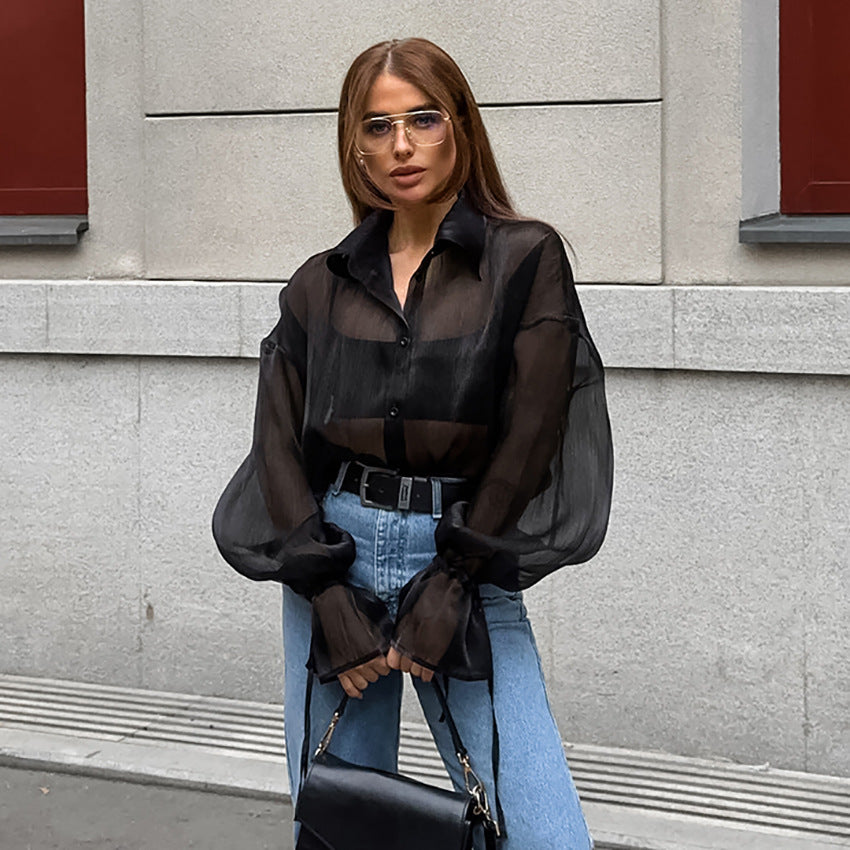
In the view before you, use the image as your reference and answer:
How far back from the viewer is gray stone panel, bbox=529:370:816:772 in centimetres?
484

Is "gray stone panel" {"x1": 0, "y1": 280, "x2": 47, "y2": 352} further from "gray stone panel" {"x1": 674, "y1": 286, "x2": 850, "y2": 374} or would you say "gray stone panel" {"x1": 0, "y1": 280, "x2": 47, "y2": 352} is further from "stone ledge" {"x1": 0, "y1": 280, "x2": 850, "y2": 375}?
"gray stone panel" {"x1": 674, "y1": 286, "x2": 850, "y2": 374}

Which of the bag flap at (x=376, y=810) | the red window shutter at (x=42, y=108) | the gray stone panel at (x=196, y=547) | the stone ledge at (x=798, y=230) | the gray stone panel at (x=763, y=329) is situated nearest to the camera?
the bag flap at (x=376, y=810)

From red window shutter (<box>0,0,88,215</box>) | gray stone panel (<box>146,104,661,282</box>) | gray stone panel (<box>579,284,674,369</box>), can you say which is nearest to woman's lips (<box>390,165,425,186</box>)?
gray stone panel (<box>579,284,674,369</box>)

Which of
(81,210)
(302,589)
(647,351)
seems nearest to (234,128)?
(81,210)

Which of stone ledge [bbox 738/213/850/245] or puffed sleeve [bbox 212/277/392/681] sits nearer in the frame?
puffed sleeve [bbox 212/277/392/681]

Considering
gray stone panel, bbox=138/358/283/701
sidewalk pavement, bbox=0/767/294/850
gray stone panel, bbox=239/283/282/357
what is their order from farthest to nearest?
1. gray stone panel, bbox=138/358/283/701
2. gray stone panel, bbox=239/283/282/357
3. sidewalk pavement, bbox=0/767/294/850

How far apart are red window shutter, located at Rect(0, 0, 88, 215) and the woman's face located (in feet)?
11.6

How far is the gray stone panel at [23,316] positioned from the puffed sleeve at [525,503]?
3.40 meters

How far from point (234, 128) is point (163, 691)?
200 centimetres

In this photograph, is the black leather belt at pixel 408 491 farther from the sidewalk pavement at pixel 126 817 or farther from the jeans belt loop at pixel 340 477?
the sidewalk pavement at pixel 126 817

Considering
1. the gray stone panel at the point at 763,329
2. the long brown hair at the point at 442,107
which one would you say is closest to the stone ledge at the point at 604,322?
the gray stone panel at the point at 763,329

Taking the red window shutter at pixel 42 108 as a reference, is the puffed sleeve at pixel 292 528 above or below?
below

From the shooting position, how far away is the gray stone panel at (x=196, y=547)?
18.3 feet

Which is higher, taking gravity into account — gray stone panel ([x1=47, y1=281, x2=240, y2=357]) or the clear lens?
the clear lens
